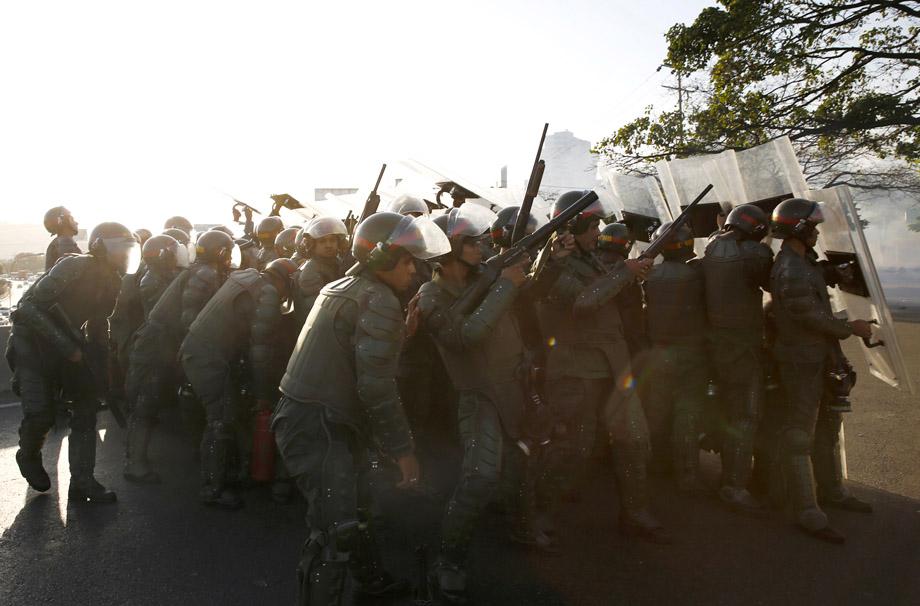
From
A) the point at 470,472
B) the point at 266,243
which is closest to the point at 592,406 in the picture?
the point at 470,472

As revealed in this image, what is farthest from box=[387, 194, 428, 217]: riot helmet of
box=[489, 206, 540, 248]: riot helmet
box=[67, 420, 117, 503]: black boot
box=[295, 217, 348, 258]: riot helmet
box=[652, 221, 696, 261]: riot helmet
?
box=[67, 420, 117, 503]: black boot

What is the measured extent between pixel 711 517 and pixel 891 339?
66.0 inches

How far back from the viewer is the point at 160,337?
5559 millimetres

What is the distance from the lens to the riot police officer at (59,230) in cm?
734

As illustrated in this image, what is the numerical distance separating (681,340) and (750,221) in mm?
957

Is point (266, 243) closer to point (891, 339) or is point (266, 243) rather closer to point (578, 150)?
point (891, 339)

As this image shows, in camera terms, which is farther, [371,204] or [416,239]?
[371,204]

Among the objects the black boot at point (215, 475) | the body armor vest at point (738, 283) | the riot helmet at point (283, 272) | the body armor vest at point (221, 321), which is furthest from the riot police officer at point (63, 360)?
the body armor vest at point (738, 283)

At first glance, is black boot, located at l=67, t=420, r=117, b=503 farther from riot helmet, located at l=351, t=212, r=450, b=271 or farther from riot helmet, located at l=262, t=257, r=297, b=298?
riot helmet, located at l=351, t=212, r=450, b=271

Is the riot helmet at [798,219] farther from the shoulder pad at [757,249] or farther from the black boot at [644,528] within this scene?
the black boot at [644,528]

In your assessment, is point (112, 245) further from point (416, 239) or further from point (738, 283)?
point (738, 283)

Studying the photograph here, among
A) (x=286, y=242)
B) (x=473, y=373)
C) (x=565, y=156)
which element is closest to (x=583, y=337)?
(x=473, y=373)

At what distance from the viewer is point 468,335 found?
11.4 feet

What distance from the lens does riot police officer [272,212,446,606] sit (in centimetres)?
297
